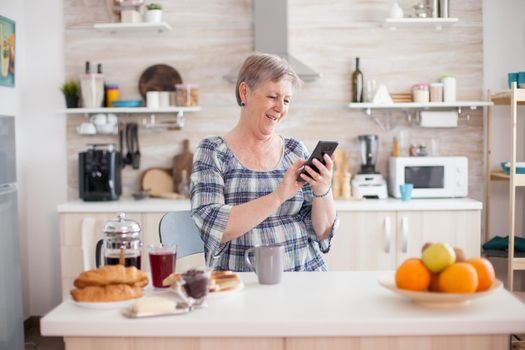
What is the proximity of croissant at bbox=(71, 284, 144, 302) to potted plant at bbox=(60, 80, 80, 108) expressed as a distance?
3.02 metres

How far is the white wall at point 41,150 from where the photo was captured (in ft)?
15.3

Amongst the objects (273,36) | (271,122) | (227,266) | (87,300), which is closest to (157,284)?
(87,300)

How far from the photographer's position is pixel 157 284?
1.91m

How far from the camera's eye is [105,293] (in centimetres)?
172

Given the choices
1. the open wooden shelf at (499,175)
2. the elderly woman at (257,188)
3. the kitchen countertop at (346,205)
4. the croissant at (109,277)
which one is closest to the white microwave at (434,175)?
the kitchen countertop at (346,205)

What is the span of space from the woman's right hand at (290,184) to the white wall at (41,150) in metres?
2.98

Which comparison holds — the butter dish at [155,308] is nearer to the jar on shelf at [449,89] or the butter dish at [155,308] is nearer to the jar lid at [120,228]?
the jar lid at [120,228]

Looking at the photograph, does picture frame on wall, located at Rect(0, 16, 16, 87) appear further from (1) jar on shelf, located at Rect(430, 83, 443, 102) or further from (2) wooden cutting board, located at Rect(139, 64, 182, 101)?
(1) jar on shelf, located at Rect(430, 83, 443, 102)

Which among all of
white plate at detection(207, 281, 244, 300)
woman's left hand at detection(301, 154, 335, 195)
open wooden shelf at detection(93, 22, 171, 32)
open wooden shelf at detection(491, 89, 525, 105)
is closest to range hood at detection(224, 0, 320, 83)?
open wooden shelf at detection(93, 22, 171, 32)

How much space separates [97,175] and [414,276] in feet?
10.1

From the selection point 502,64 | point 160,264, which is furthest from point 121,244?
point 502,64

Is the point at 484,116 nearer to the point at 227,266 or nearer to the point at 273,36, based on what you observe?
the point at 273,36

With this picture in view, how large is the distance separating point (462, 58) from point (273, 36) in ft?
4.29

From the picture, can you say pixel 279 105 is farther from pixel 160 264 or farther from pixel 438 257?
pixel 438 257
